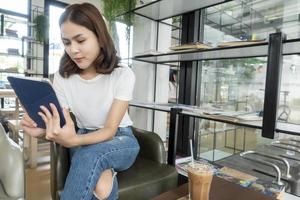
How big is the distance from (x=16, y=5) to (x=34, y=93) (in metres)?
4.07

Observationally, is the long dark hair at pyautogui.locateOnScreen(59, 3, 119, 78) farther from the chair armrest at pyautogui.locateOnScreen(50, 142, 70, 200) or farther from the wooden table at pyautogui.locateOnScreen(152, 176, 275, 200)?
the wooden table at pyautogui.locateOnScreen(152, 176, 275, 200)

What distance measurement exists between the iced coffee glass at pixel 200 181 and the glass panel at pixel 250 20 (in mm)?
918

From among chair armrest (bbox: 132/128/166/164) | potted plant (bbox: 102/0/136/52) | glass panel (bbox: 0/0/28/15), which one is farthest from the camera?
glass panel (bbox: 0/0/28/15)

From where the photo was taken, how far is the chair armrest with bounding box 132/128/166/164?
1332 mm

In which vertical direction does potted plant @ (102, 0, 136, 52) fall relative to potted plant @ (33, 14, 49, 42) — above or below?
Answer: below

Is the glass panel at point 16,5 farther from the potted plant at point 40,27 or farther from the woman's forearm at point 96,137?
the woman's forearm at point 96,137

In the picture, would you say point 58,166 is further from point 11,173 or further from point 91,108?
point 91,108

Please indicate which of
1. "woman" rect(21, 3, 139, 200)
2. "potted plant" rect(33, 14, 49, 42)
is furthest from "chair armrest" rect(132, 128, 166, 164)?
"potted plant" rect(33, 14, 49, 42)

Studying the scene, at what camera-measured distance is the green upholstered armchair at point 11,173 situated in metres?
1.03

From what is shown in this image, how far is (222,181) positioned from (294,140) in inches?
29.2

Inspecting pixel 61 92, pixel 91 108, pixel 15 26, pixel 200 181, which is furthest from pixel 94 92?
pixel 15 26

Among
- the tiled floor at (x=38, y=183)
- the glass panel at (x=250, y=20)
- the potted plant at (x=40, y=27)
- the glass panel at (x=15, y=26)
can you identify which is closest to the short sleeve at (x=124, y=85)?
the glass panel at (x=250, y=20)

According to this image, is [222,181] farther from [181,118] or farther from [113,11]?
[113,11]

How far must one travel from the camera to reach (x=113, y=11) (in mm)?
2125
